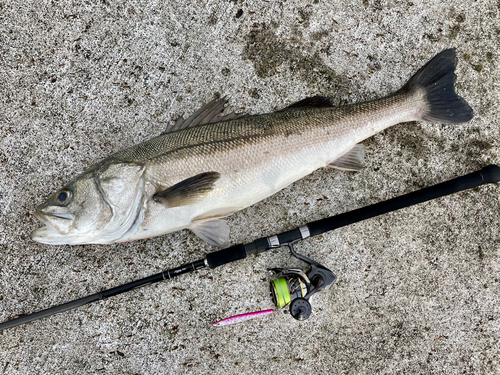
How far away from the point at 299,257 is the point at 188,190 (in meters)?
0.96

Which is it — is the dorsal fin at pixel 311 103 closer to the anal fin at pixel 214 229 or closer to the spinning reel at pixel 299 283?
the anal fin at pixel 214 229

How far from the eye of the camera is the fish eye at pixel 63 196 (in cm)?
198

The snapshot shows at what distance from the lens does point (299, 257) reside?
2.32 metres

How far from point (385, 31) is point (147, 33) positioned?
6.39ft

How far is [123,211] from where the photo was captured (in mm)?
1975

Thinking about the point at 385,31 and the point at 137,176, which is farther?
the point at 385,31

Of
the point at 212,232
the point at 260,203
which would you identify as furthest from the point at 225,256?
the point at 260,203

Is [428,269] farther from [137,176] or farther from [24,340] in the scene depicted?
[24,340]

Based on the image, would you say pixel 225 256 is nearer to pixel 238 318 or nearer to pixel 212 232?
pixel 212 232

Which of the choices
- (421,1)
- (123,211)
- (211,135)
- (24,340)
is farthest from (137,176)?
(421,1)

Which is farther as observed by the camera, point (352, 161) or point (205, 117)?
point (352, 161)

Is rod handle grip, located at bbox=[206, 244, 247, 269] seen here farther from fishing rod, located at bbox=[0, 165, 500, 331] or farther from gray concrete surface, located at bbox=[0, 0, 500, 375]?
gray concrete surface, located at bbox=[0, 0, 500, 375]

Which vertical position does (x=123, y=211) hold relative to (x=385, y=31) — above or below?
below

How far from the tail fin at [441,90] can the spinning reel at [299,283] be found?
1.36m
